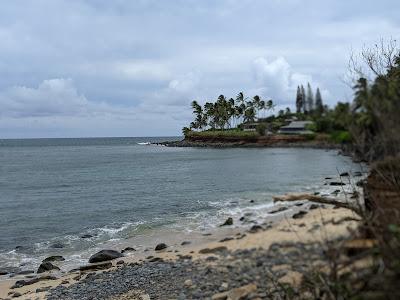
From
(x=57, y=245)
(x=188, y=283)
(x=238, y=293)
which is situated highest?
(x=238, y=293)

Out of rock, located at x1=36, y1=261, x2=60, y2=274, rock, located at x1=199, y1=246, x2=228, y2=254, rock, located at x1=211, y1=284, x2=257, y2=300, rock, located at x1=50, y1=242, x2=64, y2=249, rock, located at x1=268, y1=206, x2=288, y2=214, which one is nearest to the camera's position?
rock, located at x1=211, y1=284, x2=257, y2=300

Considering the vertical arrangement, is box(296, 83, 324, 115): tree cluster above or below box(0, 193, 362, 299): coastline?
above

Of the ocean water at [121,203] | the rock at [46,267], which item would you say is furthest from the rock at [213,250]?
the rock at [46,267]

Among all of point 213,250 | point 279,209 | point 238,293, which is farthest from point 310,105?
point 279,209

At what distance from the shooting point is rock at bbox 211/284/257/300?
31.0 feet

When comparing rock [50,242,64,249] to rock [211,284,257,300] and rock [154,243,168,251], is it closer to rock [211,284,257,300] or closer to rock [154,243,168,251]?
rock [154,243,168,251]

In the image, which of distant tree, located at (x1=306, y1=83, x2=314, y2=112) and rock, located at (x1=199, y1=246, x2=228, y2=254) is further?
rock, located at (x1=199, y1=246, x2=228, y2=254)

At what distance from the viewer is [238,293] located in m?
9.72

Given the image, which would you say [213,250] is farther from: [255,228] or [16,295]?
[16,295]

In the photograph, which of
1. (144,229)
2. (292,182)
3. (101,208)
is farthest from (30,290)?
(292,182)

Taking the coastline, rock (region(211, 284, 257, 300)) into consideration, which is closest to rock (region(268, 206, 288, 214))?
the coastline

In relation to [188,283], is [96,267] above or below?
below

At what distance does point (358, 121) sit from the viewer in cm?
526

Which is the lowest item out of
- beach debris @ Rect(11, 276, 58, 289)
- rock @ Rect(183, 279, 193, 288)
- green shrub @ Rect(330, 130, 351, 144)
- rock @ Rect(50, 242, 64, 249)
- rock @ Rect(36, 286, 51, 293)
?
rock @ Rect(50, 242, 64, 249)
